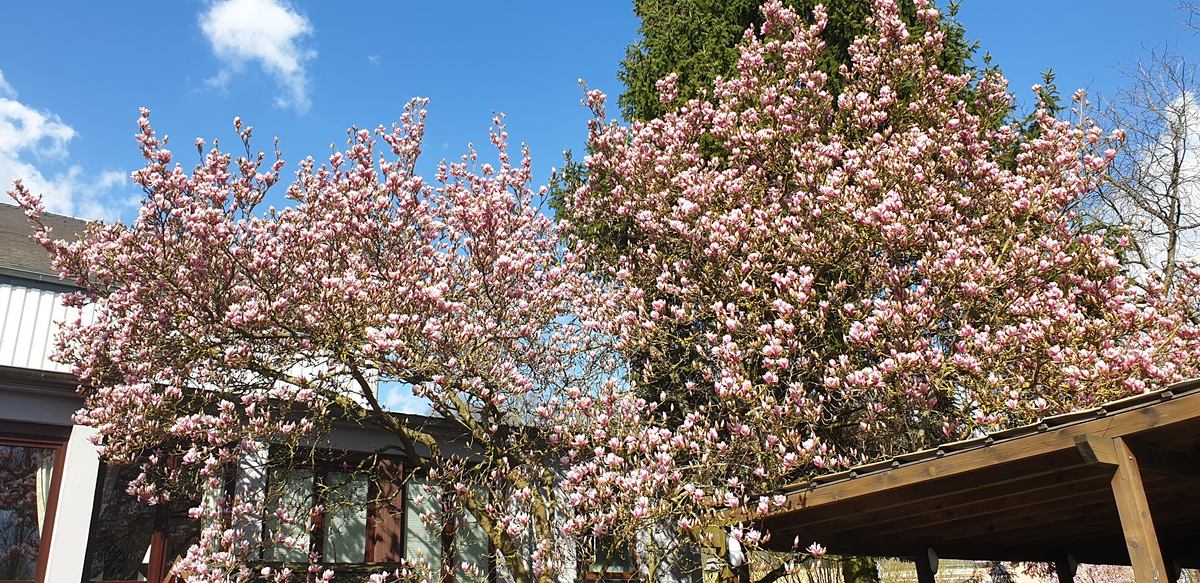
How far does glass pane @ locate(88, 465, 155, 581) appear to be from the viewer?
8484 millimetres

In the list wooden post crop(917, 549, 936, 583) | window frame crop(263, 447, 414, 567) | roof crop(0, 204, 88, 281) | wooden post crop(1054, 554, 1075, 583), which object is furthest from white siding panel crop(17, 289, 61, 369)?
wooden post crop(1054, 554, 1075, 583)

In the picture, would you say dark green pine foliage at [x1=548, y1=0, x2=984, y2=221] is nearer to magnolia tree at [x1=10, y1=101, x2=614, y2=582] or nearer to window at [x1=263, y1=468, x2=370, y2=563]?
magnolia tree at [x1=10, y1=101, x2=614, y2=582]

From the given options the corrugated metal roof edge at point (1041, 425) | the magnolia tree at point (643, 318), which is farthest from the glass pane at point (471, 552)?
the corrugated metal roof edge at point (1041, 425)

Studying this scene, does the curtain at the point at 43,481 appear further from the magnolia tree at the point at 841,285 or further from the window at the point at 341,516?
the magnolia tree at the point at 841,285

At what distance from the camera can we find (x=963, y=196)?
8773mm

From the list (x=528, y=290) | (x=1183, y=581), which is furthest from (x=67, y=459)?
(x=1183, y=581)

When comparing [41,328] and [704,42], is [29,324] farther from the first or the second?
[704,42]

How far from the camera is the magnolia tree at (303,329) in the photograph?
7805 mm

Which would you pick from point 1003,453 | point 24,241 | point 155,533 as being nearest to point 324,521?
point 155,533

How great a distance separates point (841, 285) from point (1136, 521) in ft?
12.4

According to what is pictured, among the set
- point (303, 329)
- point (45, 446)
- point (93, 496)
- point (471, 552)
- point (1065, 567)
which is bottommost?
point (1065, 567)

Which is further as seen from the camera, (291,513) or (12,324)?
(12,324)

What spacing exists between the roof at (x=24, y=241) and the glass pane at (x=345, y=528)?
14.9 ft

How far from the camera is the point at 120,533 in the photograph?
8.66 meters
